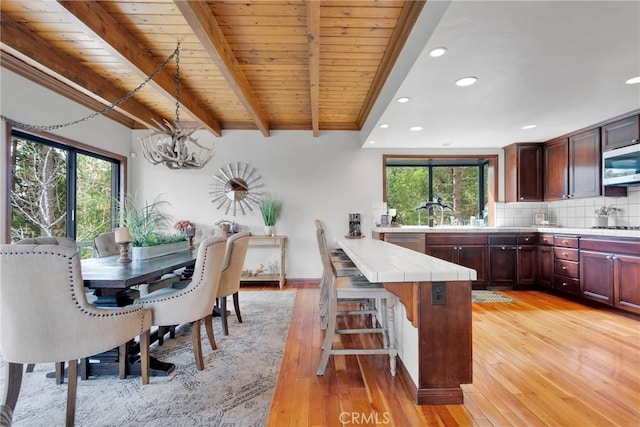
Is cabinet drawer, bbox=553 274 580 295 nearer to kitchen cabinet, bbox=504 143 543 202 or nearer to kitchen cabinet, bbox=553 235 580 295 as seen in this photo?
kitchen cabinet, bbox=553 235 580 295

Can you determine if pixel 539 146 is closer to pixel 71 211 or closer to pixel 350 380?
pixel 350 380

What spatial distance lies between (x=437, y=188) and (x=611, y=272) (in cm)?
257

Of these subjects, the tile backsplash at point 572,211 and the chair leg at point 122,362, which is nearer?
the chair leg at point 122,362

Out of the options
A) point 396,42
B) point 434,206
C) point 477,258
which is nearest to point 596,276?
point 477,258

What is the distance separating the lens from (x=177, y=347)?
97.6 inches

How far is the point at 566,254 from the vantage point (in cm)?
378

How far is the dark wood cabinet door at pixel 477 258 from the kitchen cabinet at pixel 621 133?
1.81 metres

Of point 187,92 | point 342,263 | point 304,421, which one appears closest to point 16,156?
point 187,92

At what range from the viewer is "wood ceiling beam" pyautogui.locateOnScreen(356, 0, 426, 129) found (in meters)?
2.05

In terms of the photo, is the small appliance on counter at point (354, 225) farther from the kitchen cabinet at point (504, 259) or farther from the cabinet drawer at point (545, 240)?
the cabinet drawer at point (545, 240)

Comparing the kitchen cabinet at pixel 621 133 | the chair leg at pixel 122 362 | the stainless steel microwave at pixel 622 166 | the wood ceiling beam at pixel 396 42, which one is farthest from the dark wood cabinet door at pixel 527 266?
the chair leg at pixel 122 362

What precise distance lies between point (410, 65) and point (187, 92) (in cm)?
275

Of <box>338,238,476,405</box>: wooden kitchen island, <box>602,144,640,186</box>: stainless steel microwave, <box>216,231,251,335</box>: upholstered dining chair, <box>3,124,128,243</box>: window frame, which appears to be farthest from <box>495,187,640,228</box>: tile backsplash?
<box>3,124,128,243</box>: window frame

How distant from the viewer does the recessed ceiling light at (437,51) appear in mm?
1929
